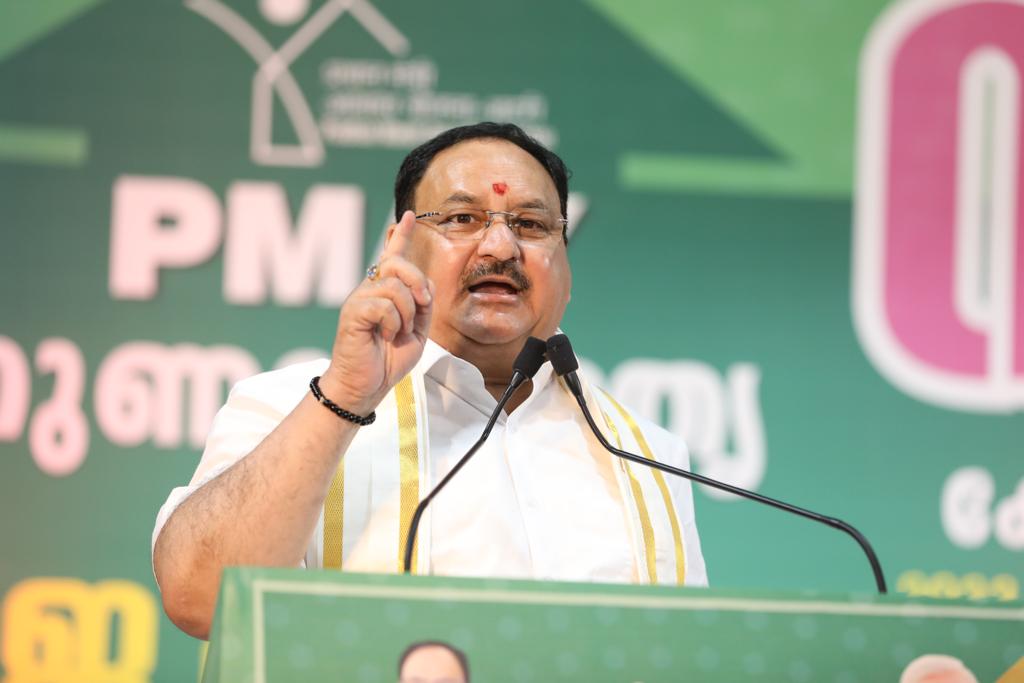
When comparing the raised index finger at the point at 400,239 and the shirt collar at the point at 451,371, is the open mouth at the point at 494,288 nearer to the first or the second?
the shirt collar at the point at 451,371

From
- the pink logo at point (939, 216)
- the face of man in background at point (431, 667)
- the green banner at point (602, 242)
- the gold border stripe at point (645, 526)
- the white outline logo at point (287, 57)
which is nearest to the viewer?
the face of man in background at point (431, 667)

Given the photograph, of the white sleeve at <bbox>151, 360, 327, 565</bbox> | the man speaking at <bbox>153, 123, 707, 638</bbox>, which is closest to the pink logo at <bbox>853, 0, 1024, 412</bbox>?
the man speaking at <bbox>153, 123, 707, 638</bbox>

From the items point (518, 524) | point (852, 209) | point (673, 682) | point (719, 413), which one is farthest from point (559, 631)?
point (852, 209)

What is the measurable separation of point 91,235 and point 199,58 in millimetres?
535

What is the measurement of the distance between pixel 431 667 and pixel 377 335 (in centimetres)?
55

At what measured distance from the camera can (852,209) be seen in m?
3.25

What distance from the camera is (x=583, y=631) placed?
43.6 inches

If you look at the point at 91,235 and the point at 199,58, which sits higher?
the point at 199,58

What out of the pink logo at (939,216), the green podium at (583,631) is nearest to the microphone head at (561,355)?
the green podium at (583,631)

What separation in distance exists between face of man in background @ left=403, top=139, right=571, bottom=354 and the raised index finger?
1.18 feet

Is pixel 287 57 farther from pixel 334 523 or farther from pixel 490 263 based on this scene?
pixel 334 523

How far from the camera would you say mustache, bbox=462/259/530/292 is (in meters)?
2.03

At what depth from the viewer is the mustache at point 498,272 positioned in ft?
6.67

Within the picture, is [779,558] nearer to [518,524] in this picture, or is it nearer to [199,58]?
[518,524]
